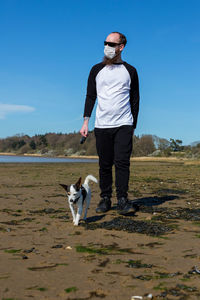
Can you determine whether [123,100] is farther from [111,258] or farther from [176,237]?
[111,258]

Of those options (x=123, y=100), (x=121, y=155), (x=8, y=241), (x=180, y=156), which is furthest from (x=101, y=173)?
(x=180, y=156)

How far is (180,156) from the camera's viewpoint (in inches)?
2576

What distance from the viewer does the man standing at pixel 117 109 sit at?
5984mm

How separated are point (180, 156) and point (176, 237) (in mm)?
62800

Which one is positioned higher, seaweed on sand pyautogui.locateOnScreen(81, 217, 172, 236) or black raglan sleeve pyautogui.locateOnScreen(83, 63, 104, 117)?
black raglan sleeve pyautogui.locateOnScreen(83, 63, 104, 117)

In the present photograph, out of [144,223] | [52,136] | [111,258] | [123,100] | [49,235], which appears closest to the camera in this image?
[111,258]

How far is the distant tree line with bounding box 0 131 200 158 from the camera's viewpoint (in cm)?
7378

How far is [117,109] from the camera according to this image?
5992mm

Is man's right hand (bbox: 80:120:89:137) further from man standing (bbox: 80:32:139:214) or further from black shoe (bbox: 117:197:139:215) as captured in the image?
black shoe (bbox: 117:197:139:215)

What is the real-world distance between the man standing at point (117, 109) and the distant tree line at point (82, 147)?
97.2 feet

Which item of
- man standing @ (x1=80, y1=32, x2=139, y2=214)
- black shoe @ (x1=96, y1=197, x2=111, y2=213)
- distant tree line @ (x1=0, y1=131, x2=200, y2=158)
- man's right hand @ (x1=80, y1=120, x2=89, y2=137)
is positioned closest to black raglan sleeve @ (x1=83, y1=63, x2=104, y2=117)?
man standing @ (x1=80, y1=32, x2=139, y2=214)

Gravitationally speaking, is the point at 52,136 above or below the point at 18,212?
above

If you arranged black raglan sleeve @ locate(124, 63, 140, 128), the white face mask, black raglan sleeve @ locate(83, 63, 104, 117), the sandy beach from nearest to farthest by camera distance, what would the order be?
the sandy beach
the white face mask
black raglan sleeve @ locate(124, 63, 140, 128)
black raglan sleeve @ locate(83, 63, 104, 117)

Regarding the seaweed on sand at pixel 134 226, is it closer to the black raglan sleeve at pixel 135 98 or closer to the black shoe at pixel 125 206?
the black shoe at pixel 125 206
